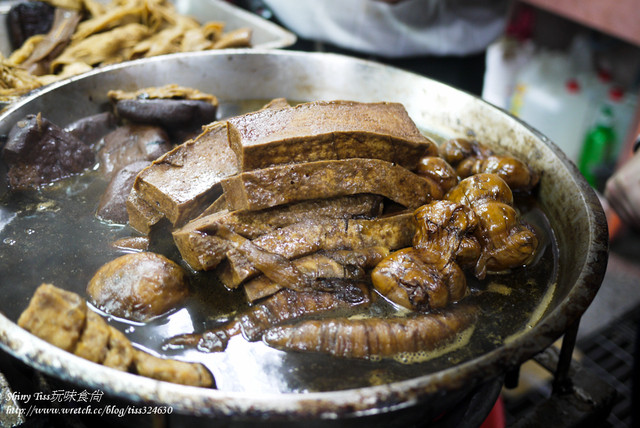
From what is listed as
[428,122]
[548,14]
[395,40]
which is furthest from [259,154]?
[548,14]

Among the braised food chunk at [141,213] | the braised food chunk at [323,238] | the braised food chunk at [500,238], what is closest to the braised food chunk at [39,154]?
the braised food chunk at [141,213]

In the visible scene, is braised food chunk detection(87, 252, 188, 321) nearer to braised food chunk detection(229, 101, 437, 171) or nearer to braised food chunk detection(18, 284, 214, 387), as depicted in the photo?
braised food chunk detection(18, 284, 214, 387)

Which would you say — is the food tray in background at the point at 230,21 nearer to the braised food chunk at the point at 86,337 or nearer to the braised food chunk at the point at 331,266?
the braised food chunk at the point at 331,266

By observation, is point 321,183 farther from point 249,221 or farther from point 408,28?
point 408,28

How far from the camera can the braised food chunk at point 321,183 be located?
185cm

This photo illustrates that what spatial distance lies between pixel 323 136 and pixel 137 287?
895 mm

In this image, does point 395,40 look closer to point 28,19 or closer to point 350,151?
point 350,151

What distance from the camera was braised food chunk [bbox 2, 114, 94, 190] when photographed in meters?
2.29

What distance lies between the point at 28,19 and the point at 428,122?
129 inches

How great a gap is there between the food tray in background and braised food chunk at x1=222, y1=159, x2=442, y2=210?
1.89m

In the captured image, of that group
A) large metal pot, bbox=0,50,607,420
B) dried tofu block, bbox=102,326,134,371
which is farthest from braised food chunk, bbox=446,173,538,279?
dried tofu block, bbox=102,326,134,371

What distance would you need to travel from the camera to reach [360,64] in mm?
3172

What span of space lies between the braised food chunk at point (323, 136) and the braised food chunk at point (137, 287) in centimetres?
50

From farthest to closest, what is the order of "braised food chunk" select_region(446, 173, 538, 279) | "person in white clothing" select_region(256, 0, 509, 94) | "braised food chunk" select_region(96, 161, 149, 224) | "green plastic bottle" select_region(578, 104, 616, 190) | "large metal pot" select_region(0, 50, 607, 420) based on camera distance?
"green plastic bottle" select_region(578, 104, 616, 190) → "person in white clothing" select_region(256, 0, 509, 94) → "braised food chunk" select_region(96, 161, 149, 224) → "braised food chunk" select_region(446, 173, 538, 279) → "large metal pot" select_region(0, 50, 607, 420)
